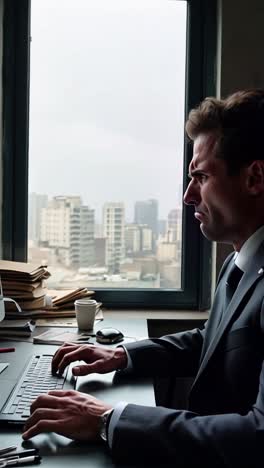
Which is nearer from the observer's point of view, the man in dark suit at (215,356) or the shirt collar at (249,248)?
the man in dark suit at (215,356)

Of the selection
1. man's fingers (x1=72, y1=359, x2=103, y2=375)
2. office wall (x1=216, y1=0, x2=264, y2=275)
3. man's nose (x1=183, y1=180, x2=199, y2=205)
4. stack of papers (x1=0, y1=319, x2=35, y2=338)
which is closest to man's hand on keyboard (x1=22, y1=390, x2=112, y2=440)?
man's fingers (x1=72, y1=359, x2=103, y2=375)

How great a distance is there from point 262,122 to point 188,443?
794 millimetres

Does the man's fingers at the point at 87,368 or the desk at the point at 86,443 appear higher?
the man's fingers at the point at 87,368

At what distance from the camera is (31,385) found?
4.36 ft

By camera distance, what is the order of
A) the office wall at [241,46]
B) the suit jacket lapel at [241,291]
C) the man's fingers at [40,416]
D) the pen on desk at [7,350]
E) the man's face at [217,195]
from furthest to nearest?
the office wall at [241,46] → the pen on desk at [7,350] → the man's face at [217,195] → the suit jacket lapel at [241,291] → the man's fingers at [40,416]

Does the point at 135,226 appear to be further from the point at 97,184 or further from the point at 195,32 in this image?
the point at 195,32

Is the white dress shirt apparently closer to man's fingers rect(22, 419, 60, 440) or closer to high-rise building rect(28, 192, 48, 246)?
man's fingers rect(22, 419, 60, 440)

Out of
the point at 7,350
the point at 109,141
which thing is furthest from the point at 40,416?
the point at 109,141

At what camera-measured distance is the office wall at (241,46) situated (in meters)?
2.39

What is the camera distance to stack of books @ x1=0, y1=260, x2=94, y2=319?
6.99ft

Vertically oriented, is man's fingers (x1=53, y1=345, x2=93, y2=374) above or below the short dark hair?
A: below

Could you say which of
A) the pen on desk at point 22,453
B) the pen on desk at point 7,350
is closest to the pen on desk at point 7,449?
the pen on desk at point 22,453

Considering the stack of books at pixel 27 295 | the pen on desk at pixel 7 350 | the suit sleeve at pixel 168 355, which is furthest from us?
the stack of books at pixel 27 295

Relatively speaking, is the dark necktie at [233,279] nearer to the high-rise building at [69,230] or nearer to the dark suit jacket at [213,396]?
the dark suit jacket at [213,396]
